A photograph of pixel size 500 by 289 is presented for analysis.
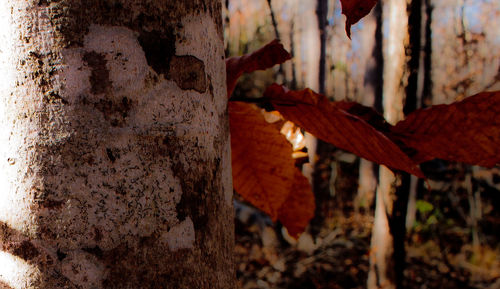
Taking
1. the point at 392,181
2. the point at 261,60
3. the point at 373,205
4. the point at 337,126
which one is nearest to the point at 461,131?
the point at 337,126

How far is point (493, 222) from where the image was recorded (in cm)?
523

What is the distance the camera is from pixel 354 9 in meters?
0.35

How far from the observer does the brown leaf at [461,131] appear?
44 centimetres

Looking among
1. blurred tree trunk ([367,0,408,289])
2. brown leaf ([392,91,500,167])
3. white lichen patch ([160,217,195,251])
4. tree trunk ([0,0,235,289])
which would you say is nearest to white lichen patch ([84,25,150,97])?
tree trunk ([0,0,235,289])

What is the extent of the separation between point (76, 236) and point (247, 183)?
1.08 feet

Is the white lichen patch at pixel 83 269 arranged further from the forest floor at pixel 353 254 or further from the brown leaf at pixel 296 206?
the forest floor at pixel 353 254

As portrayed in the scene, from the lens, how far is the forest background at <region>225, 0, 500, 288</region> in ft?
11.6

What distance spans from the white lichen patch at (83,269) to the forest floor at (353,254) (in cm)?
346

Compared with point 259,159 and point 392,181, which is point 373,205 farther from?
point 259,159

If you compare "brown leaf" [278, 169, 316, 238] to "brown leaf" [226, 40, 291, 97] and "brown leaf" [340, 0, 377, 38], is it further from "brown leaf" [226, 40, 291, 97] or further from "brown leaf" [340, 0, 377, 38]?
"brown leaf" [340, 0, 377, 38]

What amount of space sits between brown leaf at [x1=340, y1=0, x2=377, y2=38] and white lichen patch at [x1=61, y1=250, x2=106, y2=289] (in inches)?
13.2

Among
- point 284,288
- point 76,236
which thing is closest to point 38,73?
point 76,236

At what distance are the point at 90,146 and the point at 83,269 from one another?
111mm

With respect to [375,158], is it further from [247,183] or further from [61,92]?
[61,92]
